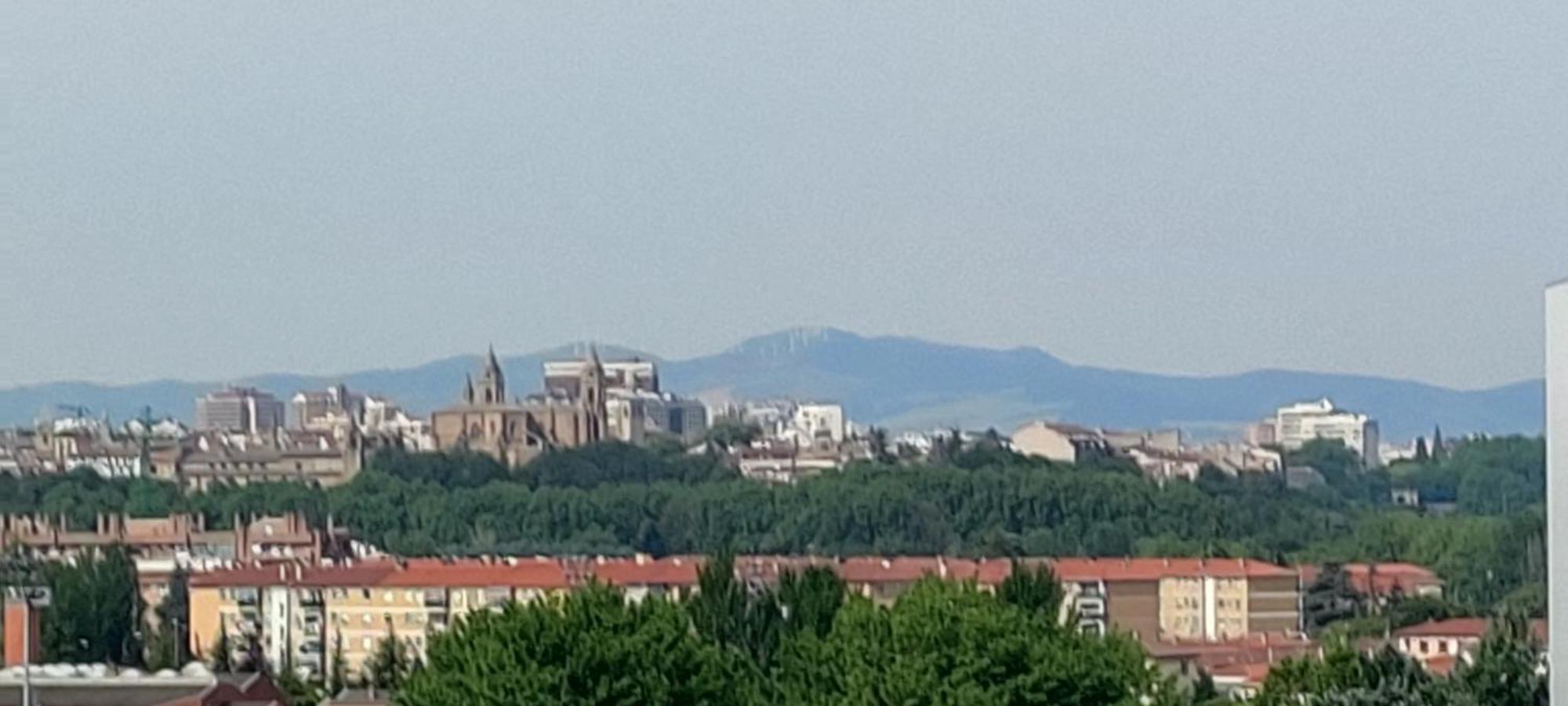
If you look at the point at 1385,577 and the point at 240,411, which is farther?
the point at 240,411

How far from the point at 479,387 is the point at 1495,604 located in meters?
34.2

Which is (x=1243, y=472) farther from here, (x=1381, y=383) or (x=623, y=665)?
(x=623, y=665)

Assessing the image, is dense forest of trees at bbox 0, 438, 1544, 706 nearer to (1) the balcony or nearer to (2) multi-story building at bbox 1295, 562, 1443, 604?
(2) multi-story building at bbox 1295, 562, 1443, 604

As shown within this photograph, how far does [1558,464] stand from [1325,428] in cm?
6266

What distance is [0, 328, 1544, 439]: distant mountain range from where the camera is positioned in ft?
227

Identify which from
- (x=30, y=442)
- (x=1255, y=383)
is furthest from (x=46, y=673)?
(x=1255, y=383)

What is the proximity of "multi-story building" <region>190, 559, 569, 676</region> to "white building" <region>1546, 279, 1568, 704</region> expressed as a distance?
32209 millimetres

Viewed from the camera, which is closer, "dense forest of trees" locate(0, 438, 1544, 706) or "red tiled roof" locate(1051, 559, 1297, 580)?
"dense forest of trees" locate(0, 438, 1544, 706)

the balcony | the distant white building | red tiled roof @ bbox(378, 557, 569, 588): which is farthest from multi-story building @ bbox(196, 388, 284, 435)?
the balcony

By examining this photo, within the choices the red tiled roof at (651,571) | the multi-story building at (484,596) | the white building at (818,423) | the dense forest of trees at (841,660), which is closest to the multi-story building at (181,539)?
the multi-story building at (484,596)

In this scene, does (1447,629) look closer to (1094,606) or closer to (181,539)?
(1094,606)

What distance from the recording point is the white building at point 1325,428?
6419 centimetres

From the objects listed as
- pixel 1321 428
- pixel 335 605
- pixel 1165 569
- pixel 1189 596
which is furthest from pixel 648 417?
pixel 1189 596

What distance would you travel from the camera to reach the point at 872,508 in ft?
152
